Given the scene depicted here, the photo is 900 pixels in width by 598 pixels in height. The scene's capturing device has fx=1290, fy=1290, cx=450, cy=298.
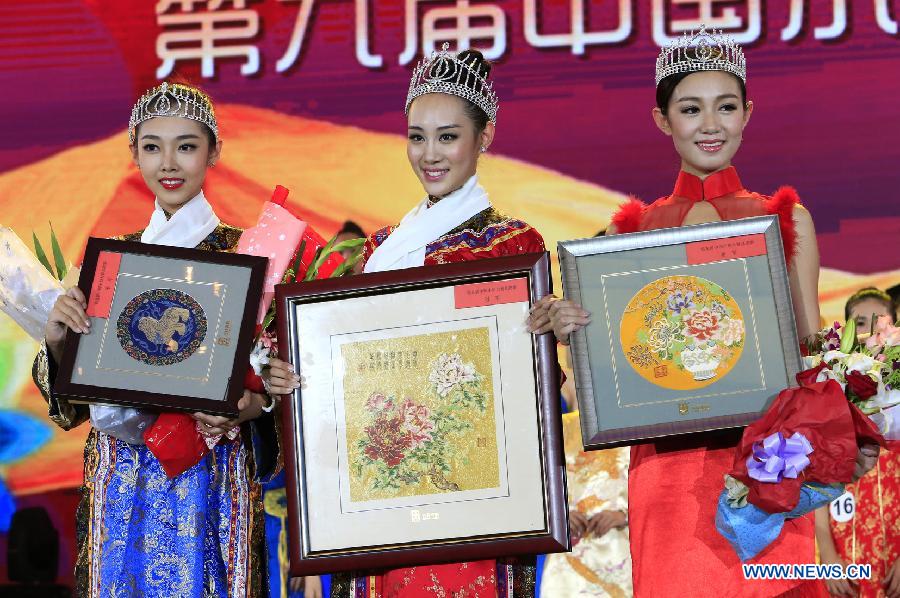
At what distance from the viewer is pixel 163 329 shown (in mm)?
2955

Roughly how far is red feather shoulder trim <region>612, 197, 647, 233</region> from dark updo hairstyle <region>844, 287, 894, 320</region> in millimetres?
2191

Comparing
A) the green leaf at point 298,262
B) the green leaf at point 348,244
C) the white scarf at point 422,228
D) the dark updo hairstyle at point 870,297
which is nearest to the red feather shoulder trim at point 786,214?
the white scarf at point 422,228

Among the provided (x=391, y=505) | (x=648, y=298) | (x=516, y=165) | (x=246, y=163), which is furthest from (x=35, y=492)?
(x=648, y=298)

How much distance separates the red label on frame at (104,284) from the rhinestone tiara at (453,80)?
834mm

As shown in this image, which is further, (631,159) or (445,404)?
(631,159)

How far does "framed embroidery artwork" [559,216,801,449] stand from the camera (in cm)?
270

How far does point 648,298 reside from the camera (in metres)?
2.76

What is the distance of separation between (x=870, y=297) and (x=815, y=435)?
8.67 ft

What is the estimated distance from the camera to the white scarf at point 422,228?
3.12m

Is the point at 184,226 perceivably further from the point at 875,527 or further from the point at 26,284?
the point at 875,527

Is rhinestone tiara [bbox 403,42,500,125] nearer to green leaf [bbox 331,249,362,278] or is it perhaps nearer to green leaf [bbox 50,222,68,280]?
green leaf [bbox 331,249,362,278]

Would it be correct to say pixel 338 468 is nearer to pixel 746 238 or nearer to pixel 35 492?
pixel 746 238

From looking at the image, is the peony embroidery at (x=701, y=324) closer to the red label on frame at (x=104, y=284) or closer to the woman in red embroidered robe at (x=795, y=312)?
the woman in red embroidered robe at (x=795, y=312)

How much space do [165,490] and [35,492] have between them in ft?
9.29
